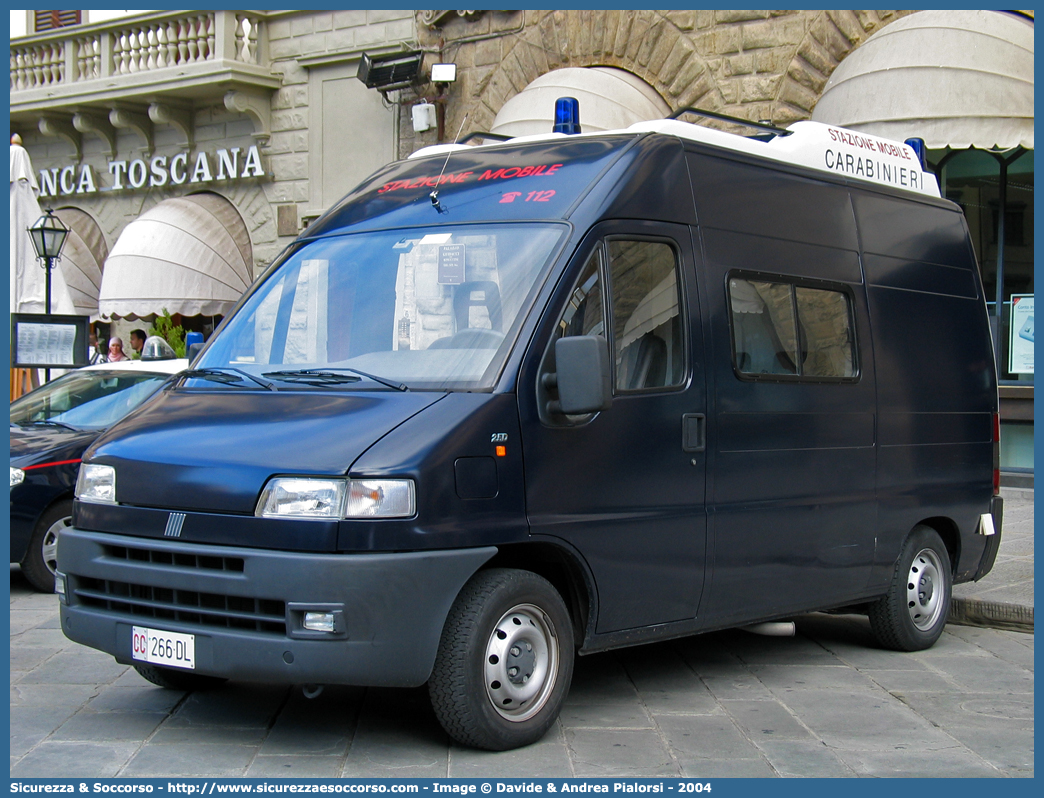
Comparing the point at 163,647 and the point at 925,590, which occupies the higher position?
the point at 163,647

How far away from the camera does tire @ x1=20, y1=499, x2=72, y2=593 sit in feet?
30.2

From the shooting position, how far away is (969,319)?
8.41m

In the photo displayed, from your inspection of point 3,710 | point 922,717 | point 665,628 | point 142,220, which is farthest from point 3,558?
point 142,220

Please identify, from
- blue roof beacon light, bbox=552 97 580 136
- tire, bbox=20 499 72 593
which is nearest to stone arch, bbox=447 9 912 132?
blue roof beacon light, bbox=552 97 580 136

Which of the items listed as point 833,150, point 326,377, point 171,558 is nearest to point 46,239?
point 833,150

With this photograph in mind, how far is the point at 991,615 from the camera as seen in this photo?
28.6 ft

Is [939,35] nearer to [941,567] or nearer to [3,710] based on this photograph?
[941,567]

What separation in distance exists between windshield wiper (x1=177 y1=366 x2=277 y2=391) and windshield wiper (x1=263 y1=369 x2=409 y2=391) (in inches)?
2.8

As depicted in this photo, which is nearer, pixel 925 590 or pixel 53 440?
pixel 925 590

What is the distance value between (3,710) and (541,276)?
3038 millimetres

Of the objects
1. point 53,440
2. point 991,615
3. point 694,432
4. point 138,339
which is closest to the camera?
point 694,432

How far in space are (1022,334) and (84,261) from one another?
16.1 metres

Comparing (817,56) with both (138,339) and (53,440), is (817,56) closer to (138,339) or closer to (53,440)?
(53,440)

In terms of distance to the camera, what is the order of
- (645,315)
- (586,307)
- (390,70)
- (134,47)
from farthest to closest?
(134,47), (390,70), (645,315), (586,307)
